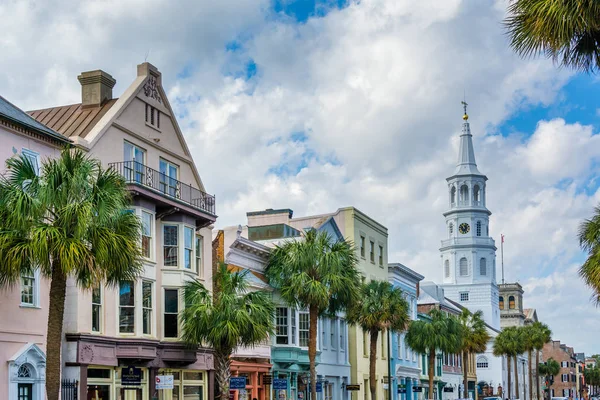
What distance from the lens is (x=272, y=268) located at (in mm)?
45656

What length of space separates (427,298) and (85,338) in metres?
67.2

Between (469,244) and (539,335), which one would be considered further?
(469,244)

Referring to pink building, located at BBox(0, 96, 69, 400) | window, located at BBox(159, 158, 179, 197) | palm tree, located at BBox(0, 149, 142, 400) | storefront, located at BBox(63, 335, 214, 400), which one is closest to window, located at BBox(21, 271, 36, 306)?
pink building, located at BBox(0, 96, 69, 400)

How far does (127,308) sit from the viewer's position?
34.6m

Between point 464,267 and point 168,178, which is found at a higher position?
point 464,267

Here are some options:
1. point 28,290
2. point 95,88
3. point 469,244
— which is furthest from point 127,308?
point 469,244

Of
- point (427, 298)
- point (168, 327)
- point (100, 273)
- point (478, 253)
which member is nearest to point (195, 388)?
point (168, 327)

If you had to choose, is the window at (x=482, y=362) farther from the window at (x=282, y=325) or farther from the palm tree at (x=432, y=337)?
the window at (x=282, y=325)

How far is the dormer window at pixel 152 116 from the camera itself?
126ft

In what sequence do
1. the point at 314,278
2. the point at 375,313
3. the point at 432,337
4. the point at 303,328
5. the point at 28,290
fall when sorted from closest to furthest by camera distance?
the point at 28,290 < the point at 314,278 < the point at 375,313 < the point at 303,328 < the point at 432,337

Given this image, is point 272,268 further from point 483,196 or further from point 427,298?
point 483,196

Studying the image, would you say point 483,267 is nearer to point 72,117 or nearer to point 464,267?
point 464,267

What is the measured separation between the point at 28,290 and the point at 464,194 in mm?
107088

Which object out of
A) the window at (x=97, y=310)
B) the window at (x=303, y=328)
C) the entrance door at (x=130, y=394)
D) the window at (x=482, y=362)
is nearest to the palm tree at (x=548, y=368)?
the window at (x=482, y=362)
